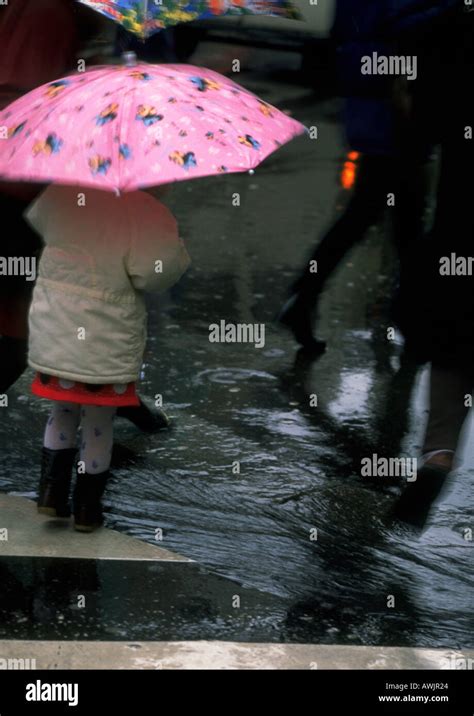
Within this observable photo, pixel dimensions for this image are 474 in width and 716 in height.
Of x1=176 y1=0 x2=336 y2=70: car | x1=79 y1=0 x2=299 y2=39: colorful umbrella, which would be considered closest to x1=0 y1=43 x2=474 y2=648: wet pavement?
x1=79 y1=0 x2=299 y2=39: colorful umbrella

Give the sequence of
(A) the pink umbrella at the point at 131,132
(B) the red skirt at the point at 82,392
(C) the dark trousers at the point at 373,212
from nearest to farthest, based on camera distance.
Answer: (A) the pink umbrella at the point at 131,132 → (B) the red skirt at the point at 82,392 → (C) the dark trousers at the point at 373,212

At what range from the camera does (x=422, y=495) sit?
4887 millimetres

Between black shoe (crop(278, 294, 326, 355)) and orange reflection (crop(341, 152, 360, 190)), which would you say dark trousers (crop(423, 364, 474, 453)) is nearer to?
black shoe (crop(278, 294, 326, 355))

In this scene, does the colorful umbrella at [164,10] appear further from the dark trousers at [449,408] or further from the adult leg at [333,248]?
the adult leg at [333,248]

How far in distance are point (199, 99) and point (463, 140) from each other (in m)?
0.94

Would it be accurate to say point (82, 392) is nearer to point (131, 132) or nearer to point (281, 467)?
point (131, 132)

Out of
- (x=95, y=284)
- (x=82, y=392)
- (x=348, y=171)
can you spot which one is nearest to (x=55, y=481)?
(x=82, y=392)

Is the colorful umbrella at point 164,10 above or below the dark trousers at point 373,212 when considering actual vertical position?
above

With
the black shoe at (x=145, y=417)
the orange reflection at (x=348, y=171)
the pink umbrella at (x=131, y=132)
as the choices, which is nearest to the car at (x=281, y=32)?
the orange reflection at (x=348, y=171)

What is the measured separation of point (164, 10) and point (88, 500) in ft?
5.53

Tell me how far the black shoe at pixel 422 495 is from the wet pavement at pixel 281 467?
0.52 ft

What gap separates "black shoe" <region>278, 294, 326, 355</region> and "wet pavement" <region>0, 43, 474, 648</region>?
0.24 ft

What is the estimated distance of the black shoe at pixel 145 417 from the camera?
5953 millimetres
